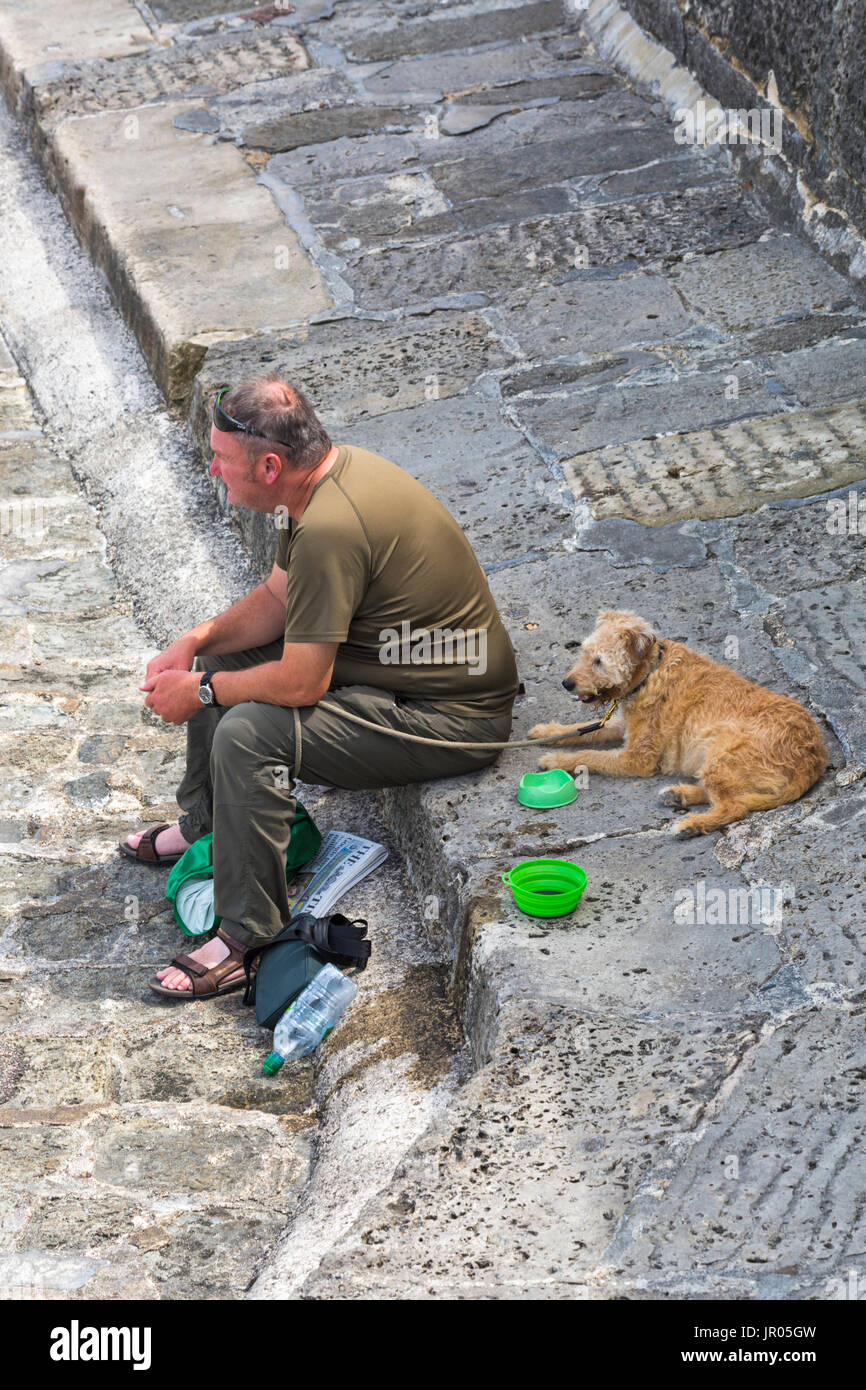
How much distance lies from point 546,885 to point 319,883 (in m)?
0.91

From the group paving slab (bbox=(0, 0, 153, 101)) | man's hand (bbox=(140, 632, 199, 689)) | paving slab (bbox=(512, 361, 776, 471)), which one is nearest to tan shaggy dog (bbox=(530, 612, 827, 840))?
man's hand (bbox=(140, 632, 199, 689))

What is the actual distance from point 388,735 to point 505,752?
15.8 inches

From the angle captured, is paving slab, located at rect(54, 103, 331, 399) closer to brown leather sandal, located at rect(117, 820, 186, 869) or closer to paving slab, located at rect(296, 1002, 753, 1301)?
brown leather sandal, located at rect(117, 820, 186, 869)

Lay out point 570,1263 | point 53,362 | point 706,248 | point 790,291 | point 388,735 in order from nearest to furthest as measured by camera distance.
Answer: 1. point 570,1263
2. point 388,735
3. point 790,291
4. point 706,248
5. point 53,362

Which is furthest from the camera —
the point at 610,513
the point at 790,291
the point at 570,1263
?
the point at 790,291

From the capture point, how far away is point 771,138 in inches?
263

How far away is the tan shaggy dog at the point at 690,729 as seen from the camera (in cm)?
367

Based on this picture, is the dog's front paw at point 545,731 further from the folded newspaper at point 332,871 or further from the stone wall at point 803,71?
the stone wall at point 803,71

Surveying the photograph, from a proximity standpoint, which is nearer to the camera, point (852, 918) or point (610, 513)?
point (852, 918)

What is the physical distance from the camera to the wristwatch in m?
3.98

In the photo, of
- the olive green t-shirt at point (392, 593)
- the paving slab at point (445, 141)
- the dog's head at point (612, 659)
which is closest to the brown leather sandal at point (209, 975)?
the olive green t-shirt at point (392, 593)

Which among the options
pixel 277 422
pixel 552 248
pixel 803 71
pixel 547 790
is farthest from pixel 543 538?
pixel 803 71

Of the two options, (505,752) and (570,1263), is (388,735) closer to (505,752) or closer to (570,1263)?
(505,752)

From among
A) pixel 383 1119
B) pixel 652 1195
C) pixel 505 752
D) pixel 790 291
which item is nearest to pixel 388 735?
pixel 505 752
